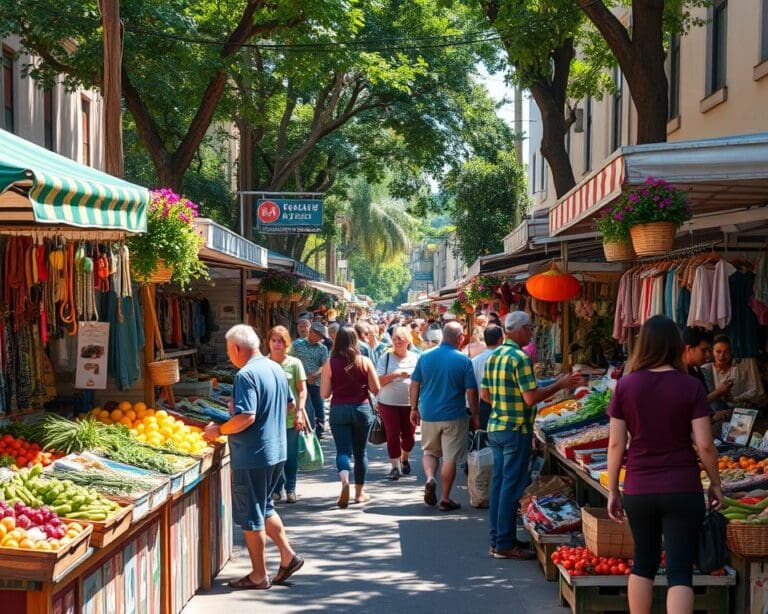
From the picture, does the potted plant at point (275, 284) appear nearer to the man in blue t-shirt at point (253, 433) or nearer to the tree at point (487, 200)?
the tree at point (487, 200)

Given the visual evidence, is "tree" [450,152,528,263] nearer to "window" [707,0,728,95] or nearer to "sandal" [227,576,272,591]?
"window" [707,0,728,95]

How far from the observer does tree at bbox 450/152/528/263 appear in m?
28.8

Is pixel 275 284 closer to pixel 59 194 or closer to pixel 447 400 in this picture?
pixel 447 400

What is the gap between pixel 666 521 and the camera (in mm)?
5230

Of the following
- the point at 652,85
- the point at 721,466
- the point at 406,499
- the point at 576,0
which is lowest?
the point at 406,499

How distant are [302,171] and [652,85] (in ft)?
81.2

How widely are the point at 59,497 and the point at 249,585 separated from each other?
8.10ft

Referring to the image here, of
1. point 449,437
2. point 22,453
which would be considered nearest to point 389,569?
point 449,437

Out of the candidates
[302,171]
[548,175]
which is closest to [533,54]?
[548,175]

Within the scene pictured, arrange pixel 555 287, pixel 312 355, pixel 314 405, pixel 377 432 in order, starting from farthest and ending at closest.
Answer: pixel 314 405 < pixel 312 355 < pixel 555 287 < pixel 377 432

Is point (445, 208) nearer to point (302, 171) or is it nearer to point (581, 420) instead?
point (302, 171)

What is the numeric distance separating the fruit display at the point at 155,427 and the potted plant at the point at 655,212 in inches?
148

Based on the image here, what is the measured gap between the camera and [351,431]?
34.1 feet

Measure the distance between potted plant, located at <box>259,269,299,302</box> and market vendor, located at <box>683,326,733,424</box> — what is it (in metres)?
13.9
